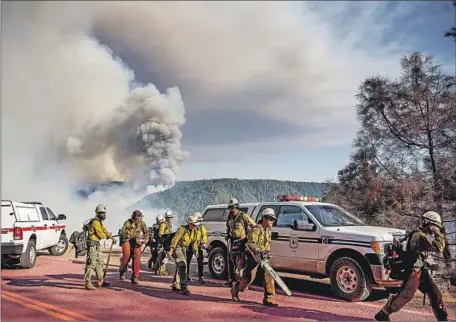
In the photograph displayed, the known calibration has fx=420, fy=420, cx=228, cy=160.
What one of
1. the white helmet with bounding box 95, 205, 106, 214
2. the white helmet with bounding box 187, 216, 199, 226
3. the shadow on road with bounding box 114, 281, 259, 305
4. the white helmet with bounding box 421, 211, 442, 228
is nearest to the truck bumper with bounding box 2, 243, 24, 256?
the shadow on road with bounding box 114, 281, 259, 305

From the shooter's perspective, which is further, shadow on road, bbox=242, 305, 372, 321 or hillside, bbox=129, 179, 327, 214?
hillside, bbox=129, 179, 327, 214

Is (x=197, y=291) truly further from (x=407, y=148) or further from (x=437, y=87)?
(x=437, y=87)

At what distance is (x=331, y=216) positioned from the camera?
8711mm

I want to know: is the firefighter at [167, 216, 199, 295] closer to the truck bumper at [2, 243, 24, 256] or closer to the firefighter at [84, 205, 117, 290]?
the firefighter at [84, 205, 117, 290]

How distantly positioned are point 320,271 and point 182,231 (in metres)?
2.82

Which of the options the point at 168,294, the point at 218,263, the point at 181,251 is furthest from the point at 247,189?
the point at 168,294

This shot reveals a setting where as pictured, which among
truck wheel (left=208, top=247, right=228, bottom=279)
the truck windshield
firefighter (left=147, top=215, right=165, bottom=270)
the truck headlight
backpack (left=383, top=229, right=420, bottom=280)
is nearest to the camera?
backpack (left=383, top=229, right=420, bottom=280)

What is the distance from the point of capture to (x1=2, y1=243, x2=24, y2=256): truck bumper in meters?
10.8

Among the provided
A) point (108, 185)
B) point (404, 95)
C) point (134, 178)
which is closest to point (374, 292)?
point (404, 95)

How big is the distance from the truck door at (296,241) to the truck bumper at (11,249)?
22.5 ft

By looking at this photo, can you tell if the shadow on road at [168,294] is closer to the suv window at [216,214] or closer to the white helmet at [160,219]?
the suv window at [216,214]

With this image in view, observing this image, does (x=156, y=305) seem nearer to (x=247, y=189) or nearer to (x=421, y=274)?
(x=421, y=274)

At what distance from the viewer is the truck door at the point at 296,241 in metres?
8.29

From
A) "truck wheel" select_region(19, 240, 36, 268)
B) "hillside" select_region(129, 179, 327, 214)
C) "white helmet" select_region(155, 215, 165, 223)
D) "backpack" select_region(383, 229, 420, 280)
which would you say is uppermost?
"hillside" select_region(129, 179, 327, 214)
